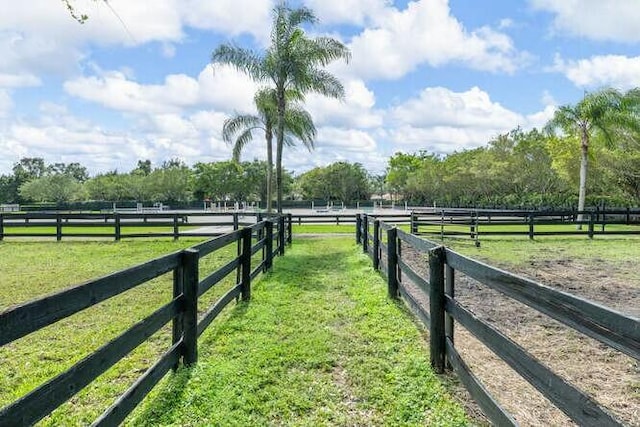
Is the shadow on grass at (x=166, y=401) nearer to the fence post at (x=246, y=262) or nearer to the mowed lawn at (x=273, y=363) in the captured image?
the mowed lawn at (x=273, y=363)

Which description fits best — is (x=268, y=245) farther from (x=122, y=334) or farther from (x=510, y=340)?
(x=510, y=340)

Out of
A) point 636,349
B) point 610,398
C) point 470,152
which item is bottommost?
point 610,398

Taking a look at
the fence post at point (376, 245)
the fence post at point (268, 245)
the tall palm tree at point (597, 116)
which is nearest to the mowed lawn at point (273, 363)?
the fence post at point (376, 245)

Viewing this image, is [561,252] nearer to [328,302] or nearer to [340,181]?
[328,302]

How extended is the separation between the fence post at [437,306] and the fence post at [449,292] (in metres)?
0.03

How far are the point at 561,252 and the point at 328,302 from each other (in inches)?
346

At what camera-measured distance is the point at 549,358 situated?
4148 millimetres

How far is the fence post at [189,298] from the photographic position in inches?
145

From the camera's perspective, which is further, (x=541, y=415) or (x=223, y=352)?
(x=223, y=352)

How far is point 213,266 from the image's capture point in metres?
9.26

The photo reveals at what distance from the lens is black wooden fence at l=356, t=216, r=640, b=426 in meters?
1.67

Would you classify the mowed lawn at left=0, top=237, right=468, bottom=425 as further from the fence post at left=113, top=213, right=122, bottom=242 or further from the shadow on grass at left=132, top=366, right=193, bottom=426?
the fence post at left=113, top=213, right=122, bottom=242

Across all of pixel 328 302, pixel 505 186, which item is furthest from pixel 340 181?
pixel 328 302

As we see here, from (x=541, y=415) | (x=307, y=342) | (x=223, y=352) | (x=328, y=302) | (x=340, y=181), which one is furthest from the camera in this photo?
(x=340, y=181)
